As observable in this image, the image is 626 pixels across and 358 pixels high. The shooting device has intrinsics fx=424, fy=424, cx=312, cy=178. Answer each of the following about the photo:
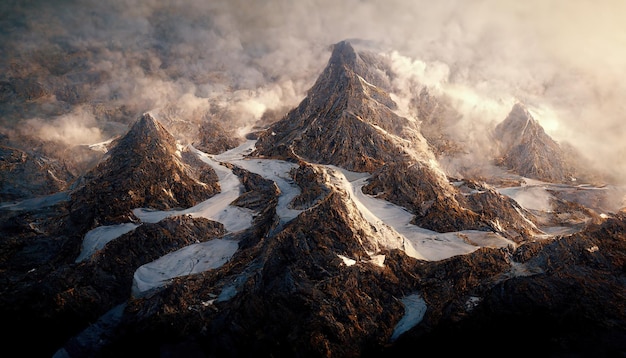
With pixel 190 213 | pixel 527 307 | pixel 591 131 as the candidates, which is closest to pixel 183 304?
pixel 190 213

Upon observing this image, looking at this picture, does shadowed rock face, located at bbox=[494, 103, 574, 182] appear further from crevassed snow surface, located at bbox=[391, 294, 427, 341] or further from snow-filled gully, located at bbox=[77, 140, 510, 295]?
crevassed snow surface, located at bbox=[391, 294, 427, 341]

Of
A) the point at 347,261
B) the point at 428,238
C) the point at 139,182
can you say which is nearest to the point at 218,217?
the point at 139,182

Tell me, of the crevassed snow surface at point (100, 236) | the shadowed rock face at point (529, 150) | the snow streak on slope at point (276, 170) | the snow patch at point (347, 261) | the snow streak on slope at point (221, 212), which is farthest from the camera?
the shadowed rock face at point (529, 150)

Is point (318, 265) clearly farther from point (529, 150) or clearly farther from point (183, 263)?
point (529, 150)

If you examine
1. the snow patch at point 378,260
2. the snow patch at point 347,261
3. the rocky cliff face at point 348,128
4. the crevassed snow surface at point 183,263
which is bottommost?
Answer: the crevassed snow surface at point 183,263

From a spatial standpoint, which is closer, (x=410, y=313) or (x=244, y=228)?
(x=410, y=313)

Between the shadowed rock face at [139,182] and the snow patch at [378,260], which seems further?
the shadowed rock face at [139,182]

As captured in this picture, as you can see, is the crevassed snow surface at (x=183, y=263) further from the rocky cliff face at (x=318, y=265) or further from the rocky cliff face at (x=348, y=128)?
the rocky cliff face at (x=348, y=128)

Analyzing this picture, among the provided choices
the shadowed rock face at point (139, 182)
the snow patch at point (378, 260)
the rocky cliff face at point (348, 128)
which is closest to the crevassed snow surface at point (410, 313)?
the snow patch at point (378, 260)
